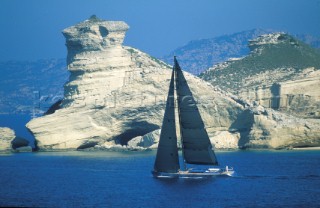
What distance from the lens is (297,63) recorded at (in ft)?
348

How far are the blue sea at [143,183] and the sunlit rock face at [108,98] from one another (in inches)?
137

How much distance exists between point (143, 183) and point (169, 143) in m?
3.26

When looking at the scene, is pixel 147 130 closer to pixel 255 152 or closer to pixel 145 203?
pixel 255 152

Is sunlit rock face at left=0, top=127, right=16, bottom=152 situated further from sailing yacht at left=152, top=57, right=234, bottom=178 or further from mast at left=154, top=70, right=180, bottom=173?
mast at left=154, top=70, right=180, bottom=173

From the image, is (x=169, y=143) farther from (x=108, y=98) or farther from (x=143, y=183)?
(x=108, y=98)

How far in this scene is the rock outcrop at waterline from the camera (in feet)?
291

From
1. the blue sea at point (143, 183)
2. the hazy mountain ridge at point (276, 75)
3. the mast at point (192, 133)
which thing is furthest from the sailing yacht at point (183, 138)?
the hazy mountain ridge at point (276, 75)

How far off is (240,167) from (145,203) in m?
17.9

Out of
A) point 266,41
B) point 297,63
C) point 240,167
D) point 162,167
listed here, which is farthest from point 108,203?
point 266,41

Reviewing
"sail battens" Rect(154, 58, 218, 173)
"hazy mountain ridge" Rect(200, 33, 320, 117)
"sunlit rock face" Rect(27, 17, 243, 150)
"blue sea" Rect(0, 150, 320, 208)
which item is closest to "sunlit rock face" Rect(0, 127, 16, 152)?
"sunlit rock face" Rect(27, 17, 243, 150)

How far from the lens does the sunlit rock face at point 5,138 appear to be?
89625mm

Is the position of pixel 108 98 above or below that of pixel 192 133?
above

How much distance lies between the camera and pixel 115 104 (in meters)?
89.6

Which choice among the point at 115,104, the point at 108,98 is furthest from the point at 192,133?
the point at 108,98
